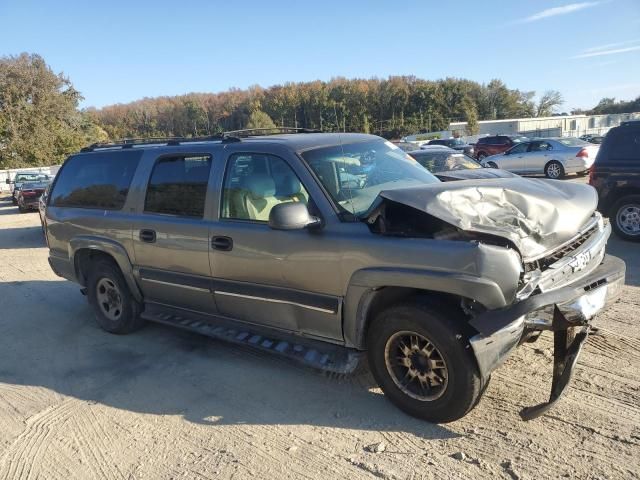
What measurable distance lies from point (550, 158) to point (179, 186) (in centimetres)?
1619

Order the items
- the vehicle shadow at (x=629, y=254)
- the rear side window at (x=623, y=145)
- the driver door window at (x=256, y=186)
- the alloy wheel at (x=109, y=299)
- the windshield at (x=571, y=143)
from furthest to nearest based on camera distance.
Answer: the windshield at (x=571, y=143) → the rear side window at (x=623, y=145) → the vehicle shadow at (x=629, y=254) → the alloy wheel at (x=109, y=299) → the driver door window at (x=256, y=186)

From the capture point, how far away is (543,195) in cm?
354

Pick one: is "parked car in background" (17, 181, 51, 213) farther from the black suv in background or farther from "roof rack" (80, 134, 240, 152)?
the black suv in background

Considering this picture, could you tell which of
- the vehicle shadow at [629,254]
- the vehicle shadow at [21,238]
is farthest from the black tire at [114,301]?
the vehicle shadow at [21,238]

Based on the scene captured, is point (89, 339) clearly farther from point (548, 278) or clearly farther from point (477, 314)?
point (548, 278)

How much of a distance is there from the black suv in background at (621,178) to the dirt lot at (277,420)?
3.67 metres

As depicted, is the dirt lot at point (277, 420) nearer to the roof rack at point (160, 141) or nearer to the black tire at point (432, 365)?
the black tire at point (432, 365)

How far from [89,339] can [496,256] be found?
4446 mm

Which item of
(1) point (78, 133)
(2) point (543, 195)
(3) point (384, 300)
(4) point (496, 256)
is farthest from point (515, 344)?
(1) point (78, 133)

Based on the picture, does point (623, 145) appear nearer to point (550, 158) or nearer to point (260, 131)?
point (260, 131)

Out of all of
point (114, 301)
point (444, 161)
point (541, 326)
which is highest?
point (444, 161)

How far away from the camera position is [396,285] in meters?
3.18

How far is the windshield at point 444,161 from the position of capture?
11.0m

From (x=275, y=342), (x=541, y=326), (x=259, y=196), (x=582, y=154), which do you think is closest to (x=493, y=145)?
(x=582, y=154)
